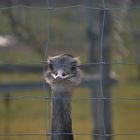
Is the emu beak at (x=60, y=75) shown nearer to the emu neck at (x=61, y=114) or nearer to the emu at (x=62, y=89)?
the emu at (x=62, y=89)

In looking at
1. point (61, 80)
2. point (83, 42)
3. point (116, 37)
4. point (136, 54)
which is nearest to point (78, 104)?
point (83, 42)

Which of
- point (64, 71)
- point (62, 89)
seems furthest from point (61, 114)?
point (64, 71)

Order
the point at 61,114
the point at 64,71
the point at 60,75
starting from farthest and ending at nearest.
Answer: the point at 61,114, the point at 64,71, the point at 60,75

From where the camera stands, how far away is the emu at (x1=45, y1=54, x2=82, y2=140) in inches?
242

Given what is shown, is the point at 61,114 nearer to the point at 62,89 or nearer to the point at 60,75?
the point at 62,89

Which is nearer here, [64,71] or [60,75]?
[60,75]

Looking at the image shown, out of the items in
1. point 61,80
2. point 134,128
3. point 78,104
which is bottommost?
point 61,80

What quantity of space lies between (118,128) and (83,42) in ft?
7.94

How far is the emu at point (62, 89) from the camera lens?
615 centimetres

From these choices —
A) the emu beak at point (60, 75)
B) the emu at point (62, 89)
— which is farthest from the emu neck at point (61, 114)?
the emu beak at point (60, 75)

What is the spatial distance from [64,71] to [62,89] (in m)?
0.14

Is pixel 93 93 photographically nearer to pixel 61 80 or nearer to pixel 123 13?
pixel 123 13

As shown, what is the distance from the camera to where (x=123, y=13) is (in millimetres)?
10312

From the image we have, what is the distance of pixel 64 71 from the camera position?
6145 millimetres
